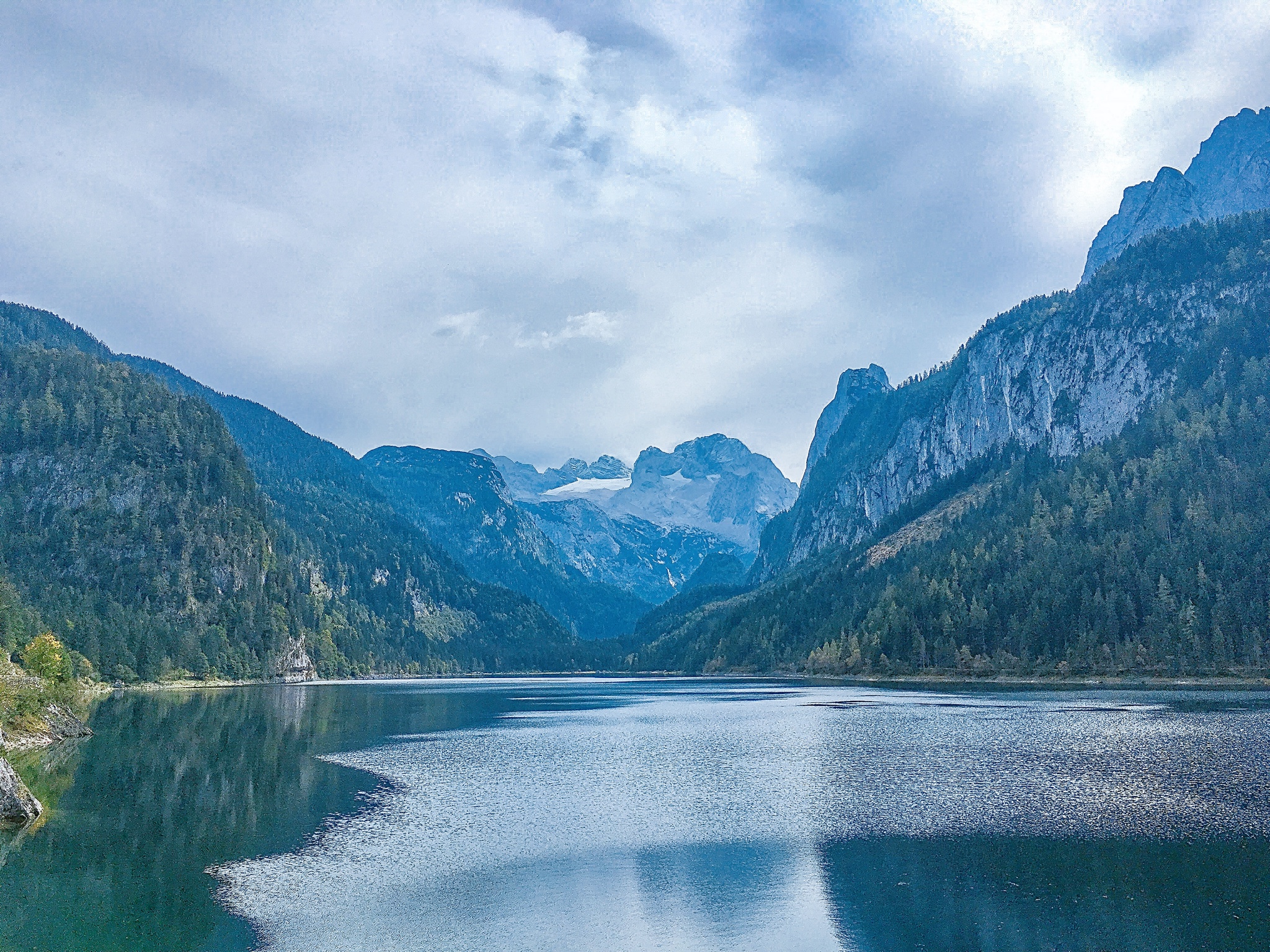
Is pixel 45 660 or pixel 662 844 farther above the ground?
pixel 45 660

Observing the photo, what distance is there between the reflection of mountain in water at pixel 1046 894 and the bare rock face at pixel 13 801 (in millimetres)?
46690

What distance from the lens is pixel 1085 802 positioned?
56.7 m

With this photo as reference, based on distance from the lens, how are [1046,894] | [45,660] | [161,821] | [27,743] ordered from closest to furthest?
[1046,894], [161,821], [27,743], [45,660]

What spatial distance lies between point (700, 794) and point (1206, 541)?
173040mm

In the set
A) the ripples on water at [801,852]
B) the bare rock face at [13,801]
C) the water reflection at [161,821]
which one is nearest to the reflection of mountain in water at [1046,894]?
the ripples on water at [801,852]

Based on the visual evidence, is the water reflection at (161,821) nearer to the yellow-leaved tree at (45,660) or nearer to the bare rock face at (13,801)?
the bare rock face at (13,801)

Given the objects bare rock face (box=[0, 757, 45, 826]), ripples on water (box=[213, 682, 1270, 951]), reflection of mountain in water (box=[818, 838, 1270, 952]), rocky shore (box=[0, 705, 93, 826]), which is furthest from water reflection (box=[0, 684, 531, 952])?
reflection of mountain in water (box=[818, 838, 1270, 952])

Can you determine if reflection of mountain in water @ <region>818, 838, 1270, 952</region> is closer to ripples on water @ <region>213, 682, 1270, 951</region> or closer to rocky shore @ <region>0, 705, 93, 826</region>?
ripples on water @ <region>213, 682, 1270, 951</region>

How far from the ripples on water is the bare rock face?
18.5 m

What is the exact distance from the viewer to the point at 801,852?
47.3 meters

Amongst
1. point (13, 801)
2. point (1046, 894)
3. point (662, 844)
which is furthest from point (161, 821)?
point (1046, 894)

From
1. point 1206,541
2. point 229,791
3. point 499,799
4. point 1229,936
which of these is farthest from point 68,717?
point 1206,541

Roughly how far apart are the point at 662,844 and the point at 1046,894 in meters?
19.9

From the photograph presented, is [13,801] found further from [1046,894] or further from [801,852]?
[1046,894]
